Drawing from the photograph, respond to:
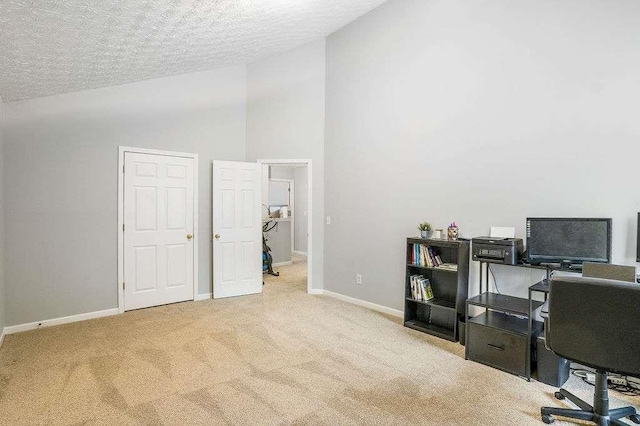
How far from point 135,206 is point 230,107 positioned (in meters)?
2.03

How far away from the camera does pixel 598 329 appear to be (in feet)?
6.09

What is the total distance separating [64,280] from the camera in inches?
155

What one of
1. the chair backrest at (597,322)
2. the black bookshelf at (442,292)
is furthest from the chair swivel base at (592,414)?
the black bookshelf at (442,292)

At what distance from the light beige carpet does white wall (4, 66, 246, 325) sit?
1.41ft

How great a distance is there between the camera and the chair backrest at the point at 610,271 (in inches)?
91.0

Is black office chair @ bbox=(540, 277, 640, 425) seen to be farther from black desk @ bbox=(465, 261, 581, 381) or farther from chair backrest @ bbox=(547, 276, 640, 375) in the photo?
black desk @ bbox=(465, 261, 581, 381)

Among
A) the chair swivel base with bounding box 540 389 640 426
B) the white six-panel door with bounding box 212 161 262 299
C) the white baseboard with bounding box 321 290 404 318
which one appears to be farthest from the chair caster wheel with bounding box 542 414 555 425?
the white six-panel door with bounding box 212 161 262 299

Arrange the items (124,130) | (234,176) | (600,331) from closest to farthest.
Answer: (600,331)
(124,130)
(234,176)

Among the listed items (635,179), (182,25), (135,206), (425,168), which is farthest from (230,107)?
(635,179)

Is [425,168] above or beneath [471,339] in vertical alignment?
above

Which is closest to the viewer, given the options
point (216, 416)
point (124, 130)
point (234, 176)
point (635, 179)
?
point (216, 416)

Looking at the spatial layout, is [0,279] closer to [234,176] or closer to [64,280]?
[64,280]

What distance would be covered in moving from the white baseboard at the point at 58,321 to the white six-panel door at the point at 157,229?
231 millimetres

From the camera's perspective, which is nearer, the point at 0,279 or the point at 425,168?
the point at 0,279
